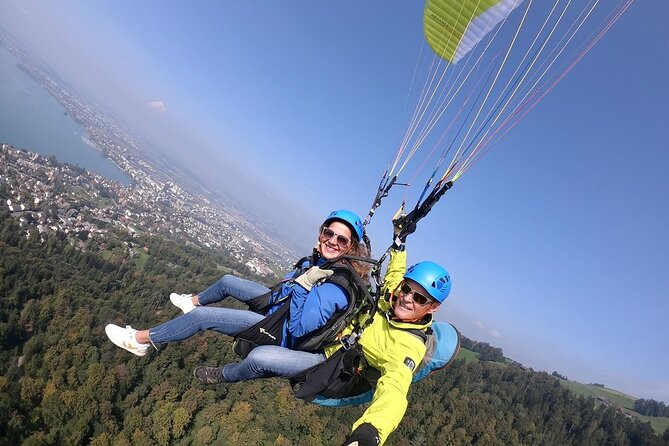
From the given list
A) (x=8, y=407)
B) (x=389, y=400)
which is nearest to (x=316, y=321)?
(x=389, y=400)

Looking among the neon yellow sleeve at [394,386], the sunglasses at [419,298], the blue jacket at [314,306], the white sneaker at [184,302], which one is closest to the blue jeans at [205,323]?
the blue jacket at [314,306]

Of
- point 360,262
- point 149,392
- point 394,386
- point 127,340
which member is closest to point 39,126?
point 149,392

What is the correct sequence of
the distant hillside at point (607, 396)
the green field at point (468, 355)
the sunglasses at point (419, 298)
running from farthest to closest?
the green field at point (468, 355)
the distant hillside at point (607, 396)
the sunglasses at point (419, 298)

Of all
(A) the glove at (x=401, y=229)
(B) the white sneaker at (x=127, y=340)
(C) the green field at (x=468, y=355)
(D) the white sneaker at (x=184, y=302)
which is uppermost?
(A) the glove at (x=401, y=229)

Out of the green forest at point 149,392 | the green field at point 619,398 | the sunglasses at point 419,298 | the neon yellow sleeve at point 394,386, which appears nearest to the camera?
the neon yellow sleeve at point 394,386

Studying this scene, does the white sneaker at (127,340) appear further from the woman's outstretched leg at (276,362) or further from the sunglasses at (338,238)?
the sunglasses at (338,238)

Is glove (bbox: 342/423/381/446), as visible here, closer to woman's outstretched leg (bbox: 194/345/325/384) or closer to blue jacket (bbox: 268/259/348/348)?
blue jacket (bbox: 268/259/348/348)

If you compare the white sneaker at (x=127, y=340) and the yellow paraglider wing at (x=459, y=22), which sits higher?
the yellow paraglider wing at (x=459, y=22)
